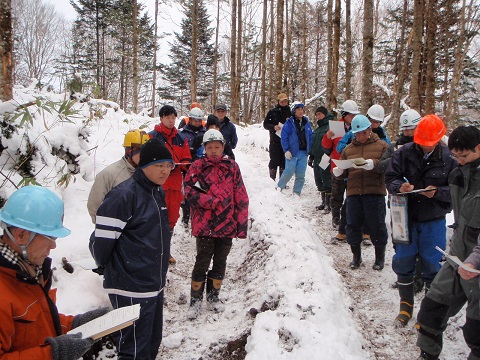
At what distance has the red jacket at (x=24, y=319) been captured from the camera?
159 centimetres

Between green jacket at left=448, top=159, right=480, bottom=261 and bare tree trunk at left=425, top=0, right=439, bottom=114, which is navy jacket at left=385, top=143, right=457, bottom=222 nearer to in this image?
green jacket at left=448, top=159, right=480, bottom=261

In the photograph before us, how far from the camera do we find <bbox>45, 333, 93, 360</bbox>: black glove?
1695 millimetres

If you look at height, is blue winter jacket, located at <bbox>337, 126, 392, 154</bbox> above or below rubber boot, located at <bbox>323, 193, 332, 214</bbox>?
above

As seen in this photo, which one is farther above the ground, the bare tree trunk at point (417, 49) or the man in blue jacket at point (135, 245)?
the bare tree trunk at point (417, 49)

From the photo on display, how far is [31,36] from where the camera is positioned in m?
31.2

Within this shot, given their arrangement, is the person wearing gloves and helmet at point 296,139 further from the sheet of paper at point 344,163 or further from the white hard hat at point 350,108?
the sheet of paper at point 344,163

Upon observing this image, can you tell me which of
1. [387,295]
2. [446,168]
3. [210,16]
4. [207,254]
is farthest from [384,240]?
[210,16]

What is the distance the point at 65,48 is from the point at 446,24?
33.1 meters

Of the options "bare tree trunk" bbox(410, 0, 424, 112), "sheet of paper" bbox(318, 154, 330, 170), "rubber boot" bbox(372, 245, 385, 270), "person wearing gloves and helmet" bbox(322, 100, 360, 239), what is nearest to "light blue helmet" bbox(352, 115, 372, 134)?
"person wearing gloves and helmet" bbox(322, 100, 360, 239)

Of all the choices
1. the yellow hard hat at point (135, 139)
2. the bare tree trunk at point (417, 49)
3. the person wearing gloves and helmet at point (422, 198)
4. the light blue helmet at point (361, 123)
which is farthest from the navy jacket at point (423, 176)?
the bare tree trunk at point (417, 49)

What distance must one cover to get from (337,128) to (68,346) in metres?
6.19

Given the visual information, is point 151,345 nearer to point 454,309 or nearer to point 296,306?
point 296,306

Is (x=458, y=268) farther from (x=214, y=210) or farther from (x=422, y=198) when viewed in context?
(x=214, y=210)

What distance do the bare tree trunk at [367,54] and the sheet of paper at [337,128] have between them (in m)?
2.31
